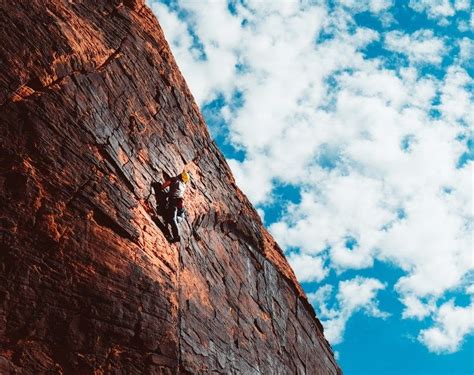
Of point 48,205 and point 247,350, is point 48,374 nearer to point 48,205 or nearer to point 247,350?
point 48,205

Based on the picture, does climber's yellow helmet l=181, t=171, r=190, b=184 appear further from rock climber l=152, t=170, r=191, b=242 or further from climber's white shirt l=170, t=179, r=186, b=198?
climber's white shirt l=170, t=179, r=186, b=198

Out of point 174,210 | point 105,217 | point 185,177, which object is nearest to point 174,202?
point 174,210

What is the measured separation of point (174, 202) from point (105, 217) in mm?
3286

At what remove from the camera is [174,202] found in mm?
16906

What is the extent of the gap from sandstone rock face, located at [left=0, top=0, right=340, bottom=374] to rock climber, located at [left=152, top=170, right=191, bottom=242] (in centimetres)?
49

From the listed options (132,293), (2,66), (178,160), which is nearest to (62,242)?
(132,293)

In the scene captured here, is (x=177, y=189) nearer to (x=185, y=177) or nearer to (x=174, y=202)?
(x=174, y=202)

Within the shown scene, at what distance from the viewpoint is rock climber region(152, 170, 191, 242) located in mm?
16672

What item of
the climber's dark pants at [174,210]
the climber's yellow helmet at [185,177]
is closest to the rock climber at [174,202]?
the climber's dark pants at [174,210]

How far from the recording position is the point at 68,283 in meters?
12.5

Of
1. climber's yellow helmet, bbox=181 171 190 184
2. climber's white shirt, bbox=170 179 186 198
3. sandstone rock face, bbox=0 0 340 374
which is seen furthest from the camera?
climber's yellow helmet, bbox=181 171 190 184

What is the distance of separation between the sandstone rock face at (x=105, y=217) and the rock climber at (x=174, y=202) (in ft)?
1.59

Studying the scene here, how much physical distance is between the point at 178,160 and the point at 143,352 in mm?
7866

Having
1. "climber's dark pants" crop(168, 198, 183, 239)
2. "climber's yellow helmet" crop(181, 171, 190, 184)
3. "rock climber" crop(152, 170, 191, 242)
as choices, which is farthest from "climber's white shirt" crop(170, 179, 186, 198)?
"climber's yellow helmet" crop(181, 171, 190, 184)
